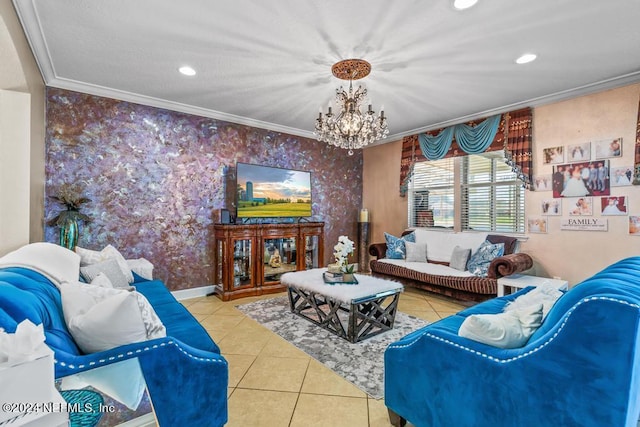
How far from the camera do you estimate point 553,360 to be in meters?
1.11

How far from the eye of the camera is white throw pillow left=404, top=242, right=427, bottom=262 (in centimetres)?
464

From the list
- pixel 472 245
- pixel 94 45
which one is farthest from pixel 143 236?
pixel 472 245

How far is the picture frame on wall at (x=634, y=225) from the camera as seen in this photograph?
314 cm

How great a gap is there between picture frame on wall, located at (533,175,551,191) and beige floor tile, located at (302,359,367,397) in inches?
136

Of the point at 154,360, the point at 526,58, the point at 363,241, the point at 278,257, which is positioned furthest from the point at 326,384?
the point at 363,241

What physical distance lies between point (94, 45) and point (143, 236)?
2112 mm

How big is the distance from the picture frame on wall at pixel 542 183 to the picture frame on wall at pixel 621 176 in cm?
58

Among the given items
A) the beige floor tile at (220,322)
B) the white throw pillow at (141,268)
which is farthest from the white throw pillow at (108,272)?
the beige floor tile at (220,322)

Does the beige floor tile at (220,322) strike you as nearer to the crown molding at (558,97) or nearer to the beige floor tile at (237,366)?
the beige floor tile at (237,366)

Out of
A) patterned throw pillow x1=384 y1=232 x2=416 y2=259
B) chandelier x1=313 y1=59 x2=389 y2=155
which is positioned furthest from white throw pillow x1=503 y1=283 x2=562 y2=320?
patterned throw pillow x1=384 y1=232 x2=416 y2=259

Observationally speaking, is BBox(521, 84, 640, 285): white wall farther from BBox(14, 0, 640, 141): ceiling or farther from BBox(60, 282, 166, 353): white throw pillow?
BBox(60, 282, 166, 353): white throw pillow

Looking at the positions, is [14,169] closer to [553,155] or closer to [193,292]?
[193,292]

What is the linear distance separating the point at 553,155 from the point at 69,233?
554 cm

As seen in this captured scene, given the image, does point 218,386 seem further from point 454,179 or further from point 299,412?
point 454,179
